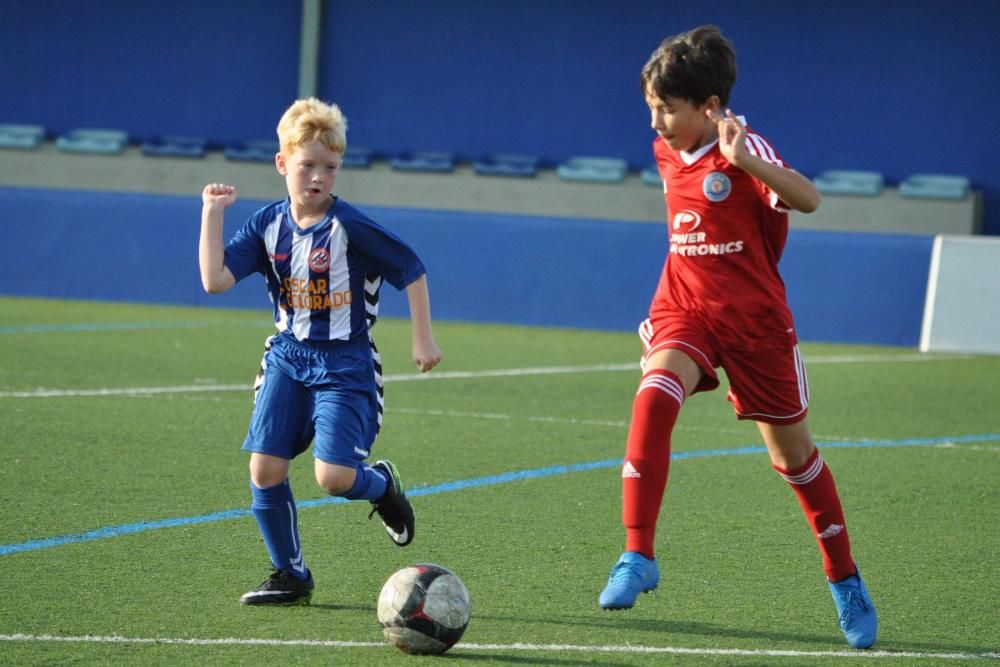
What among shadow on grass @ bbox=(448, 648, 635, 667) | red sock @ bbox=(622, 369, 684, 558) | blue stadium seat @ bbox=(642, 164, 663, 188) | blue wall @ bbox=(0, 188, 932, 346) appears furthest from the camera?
blue stadium seat @ bbox=(642, 164, 663, 188)

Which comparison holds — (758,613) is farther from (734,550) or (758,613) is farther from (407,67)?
(407,67)

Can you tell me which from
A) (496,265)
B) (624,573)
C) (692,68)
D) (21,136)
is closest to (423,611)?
(624,573)

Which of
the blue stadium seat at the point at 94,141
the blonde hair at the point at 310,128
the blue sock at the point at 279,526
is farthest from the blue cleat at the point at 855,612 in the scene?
the blue stadium seat at the point at 94,141

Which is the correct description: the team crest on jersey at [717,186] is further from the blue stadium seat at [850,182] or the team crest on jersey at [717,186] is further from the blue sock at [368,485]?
the blue stadium seat at [850,182]

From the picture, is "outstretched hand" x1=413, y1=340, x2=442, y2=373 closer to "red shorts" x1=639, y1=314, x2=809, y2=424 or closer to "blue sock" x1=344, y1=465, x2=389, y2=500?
"blue sock" x1=344, y1=465, x2=389, y2=500

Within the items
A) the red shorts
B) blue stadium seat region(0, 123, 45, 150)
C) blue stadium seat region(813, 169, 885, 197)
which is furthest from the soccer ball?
blue stadium seat region(0, 123, 45, 150)

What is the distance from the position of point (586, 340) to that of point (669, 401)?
917 centimetres

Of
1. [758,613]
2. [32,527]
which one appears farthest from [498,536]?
[32,527]

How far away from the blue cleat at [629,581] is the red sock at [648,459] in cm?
3

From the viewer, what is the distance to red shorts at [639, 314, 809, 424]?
13.0ft

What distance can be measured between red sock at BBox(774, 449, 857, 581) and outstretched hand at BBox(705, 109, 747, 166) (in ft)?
2.93

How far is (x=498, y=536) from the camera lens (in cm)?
508

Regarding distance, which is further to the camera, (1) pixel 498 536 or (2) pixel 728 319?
(1) pixel 498 536

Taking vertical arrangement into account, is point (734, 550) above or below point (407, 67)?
below
